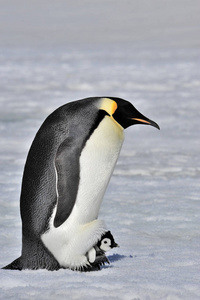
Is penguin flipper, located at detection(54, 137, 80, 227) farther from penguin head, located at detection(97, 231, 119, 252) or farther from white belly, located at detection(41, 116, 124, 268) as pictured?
penguin head, located at detection(97, 231, 119, 252)

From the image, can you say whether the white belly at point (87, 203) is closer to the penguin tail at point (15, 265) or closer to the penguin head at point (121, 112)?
the penguin head at point (121, 112)

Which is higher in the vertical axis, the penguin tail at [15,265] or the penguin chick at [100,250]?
the penguin chick at [100,250]

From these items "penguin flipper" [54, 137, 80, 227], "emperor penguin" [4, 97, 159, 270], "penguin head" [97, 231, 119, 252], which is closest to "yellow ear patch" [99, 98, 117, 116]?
"emperor penguin" [4, 97, 159, 270]

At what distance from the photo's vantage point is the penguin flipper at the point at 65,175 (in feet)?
10.3

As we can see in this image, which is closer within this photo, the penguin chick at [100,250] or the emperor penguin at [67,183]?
the emperor penguin at [67,183]

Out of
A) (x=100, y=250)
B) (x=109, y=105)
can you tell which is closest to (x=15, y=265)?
(x=100, y=250)

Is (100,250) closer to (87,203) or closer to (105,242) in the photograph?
(105,242)

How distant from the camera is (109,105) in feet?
10.9

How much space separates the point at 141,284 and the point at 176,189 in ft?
10.0

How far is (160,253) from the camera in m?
3.62

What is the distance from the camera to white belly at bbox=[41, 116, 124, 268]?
3219 millimetres

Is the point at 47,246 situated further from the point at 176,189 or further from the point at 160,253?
the point at 176,189

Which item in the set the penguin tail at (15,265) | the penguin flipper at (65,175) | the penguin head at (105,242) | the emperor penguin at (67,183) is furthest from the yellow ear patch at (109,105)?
the penguin tail at (15,265)

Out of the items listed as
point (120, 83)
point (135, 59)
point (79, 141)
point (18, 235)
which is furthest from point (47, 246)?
point (135, 59)
